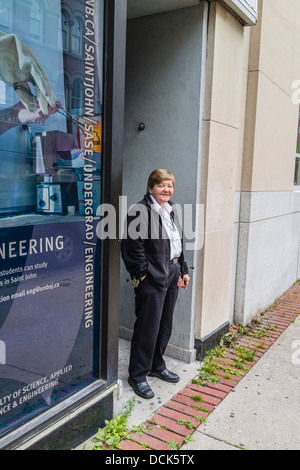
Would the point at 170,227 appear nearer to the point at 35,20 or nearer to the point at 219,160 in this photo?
the point at 219,160

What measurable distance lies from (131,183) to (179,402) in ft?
7.15

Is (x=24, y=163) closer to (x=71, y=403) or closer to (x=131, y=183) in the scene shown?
(x=71, y=403)

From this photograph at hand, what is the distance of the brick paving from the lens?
291cm

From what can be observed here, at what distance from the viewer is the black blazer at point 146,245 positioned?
130 inches

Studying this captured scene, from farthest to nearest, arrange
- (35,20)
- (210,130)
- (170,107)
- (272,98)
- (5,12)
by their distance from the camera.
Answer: (272,98), (170,107), (210,130), (35,20), (5,12)

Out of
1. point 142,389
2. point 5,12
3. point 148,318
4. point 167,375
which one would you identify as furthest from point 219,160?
point 5,12

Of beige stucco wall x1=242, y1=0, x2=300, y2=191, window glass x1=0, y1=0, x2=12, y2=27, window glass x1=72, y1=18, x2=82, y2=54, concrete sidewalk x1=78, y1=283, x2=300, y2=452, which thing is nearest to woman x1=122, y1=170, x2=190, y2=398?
concrete sidewalk x1=78, y1=283, x2=300, y2=452

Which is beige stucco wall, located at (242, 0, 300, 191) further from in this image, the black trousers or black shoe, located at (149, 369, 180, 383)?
black shoe, located at (149, 369, 180, 383)

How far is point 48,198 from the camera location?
2.46 m

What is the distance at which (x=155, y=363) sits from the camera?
12.4ft

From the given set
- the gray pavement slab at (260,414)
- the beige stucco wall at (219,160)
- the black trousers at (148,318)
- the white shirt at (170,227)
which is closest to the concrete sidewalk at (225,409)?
the gray pavement slab at (260,414)

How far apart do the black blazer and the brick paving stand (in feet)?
3.30

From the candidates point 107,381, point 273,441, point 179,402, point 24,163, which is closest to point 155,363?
point 179,402

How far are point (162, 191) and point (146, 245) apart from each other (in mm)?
465
